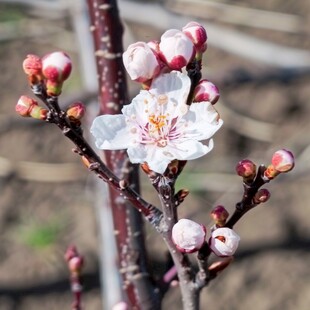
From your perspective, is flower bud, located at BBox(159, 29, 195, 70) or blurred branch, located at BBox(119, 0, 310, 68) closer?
flower bud, located at BBox(159, 29, 195, 70)

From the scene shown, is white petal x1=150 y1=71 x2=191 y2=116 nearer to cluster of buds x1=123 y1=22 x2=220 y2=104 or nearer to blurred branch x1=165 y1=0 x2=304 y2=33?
cluster of buds x1=123 y1=22 x2=220 y2=104

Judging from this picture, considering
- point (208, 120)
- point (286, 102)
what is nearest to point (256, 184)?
point (208, 120)

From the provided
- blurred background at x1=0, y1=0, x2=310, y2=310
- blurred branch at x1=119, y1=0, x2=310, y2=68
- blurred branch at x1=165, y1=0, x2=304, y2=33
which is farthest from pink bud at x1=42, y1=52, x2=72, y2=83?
blurred branch at x1=165, y1=0, x2=304, y2=33

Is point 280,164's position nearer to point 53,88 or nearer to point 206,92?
point 206,92

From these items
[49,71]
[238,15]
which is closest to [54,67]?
[49,71]

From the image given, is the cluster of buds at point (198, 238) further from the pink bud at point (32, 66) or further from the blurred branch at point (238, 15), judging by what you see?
the blurred branch at point (238, 15)
